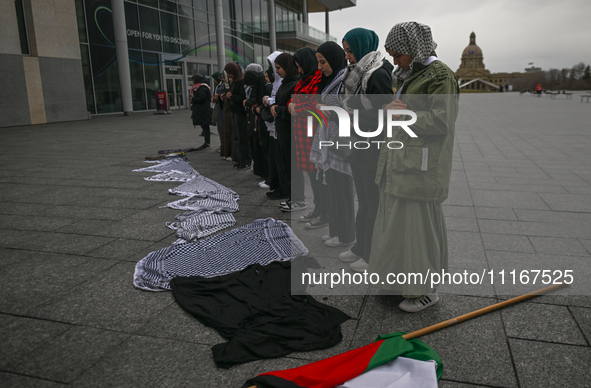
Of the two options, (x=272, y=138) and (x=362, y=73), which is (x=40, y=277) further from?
(x=272, y=138)

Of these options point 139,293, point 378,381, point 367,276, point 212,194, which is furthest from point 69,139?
point 378,381

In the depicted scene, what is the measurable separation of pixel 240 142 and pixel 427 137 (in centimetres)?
557

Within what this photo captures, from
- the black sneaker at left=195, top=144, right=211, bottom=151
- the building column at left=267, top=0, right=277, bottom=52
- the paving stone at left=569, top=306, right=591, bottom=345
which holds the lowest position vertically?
the paving stone at left=569, top=306, right=591, bottom=345

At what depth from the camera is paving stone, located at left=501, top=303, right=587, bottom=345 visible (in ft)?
8.09

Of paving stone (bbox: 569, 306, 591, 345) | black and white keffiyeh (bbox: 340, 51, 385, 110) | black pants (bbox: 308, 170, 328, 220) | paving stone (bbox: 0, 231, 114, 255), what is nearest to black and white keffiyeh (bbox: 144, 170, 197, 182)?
paving stone (bbox: 0, 231, 114, 255)

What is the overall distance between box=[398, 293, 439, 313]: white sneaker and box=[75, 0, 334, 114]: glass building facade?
1948 centimetres

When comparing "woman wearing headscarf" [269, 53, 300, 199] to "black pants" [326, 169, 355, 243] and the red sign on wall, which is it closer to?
"black pants" [326, 169, 355, 243]

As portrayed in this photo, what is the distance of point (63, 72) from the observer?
56.1 feet

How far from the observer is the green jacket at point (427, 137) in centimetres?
246

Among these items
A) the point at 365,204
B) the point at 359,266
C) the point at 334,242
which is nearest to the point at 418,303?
the point at 359,266

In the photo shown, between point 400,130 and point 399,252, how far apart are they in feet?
2.56

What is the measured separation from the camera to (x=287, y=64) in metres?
4.94

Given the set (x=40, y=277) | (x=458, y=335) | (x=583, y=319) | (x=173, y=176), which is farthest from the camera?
(x=173, y=176)

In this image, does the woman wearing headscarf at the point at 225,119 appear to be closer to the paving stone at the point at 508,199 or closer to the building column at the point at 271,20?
the paving stone at the point at 508,199
